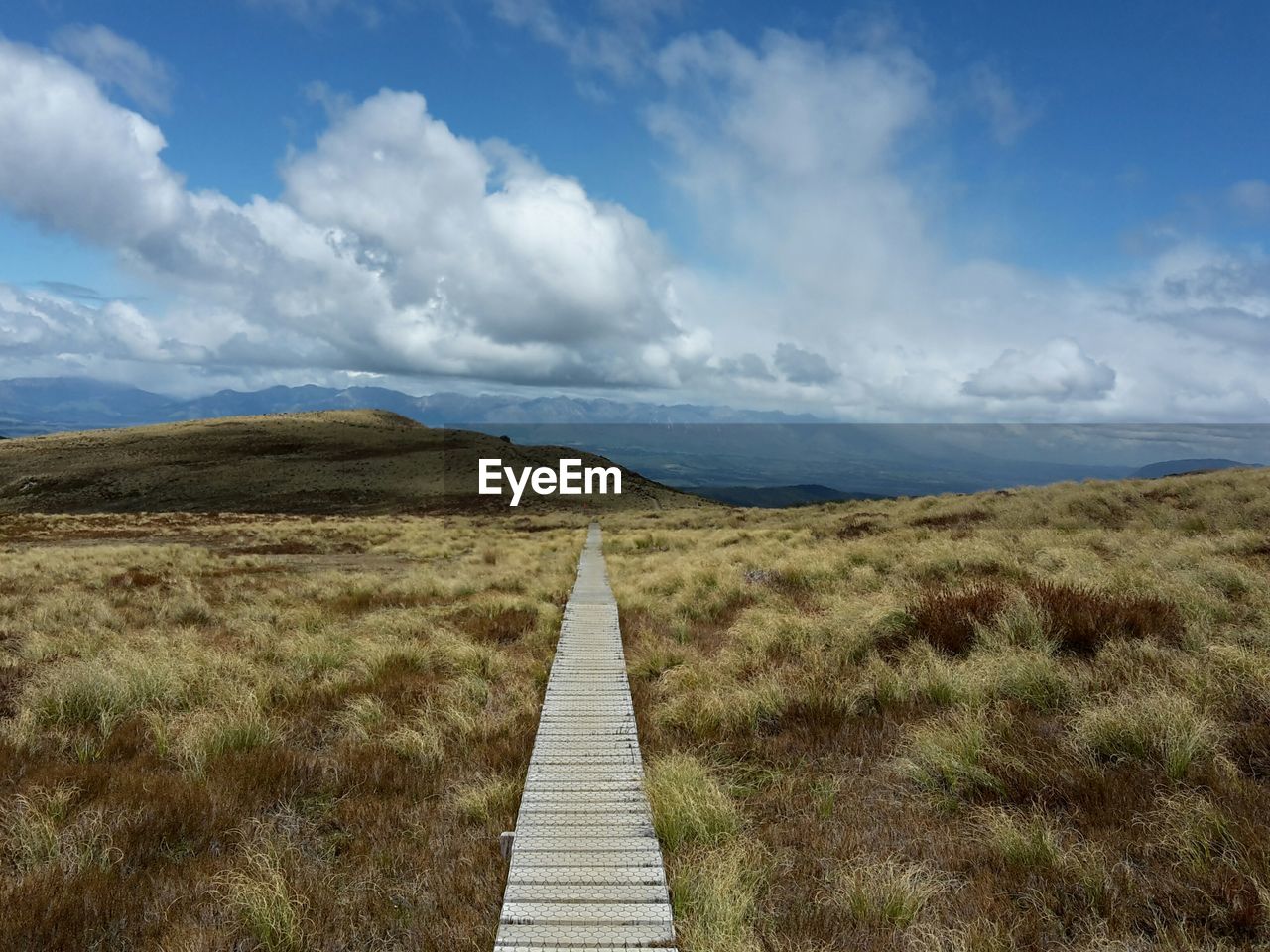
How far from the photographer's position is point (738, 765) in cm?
582

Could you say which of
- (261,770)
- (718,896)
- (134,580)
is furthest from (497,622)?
(134,580)

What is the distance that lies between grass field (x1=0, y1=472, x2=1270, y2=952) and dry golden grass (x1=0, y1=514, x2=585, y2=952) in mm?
28

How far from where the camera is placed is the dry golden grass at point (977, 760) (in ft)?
11.9

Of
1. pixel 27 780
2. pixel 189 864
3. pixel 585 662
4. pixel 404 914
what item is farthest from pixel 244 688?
pixel 404 914

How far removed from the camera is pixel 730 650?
30.4ft

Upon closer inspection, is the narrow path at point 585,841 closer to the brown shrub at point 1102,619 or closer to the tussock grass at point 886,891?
the tussock grass at point 886,891

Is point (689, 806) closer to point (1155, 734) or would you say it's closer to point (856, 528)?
point (1155, 734)

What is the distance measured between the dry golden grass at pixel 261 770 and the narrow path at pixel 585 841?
0.77 ft

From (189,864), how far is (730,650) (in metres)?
6.63

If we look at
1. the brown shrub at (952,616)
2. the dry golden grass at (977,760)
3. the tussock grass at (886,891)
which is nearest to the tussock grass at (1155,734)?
the dry golden grass at (977,760)

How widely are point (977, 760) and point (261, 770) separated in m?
6.30

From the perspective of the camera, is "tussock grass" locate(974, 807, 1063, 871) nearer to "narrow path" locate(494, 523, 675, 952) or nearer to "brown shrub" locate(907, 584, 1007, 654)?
"narrow path" locate(494, 523, 675, 952)

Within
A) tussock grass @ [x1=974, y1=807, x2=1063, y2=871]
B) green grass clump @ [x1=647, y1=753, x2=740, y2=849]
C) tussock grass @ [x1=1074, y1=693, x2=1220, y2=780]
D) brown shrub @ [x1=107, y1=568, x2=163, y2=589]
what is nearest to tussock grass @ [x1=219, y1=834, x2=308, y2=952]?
green grass clump @ [x1=647, y1=753, x2=740, y2=849]

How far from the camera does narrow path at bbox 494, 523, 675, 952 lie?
3.85 meters
